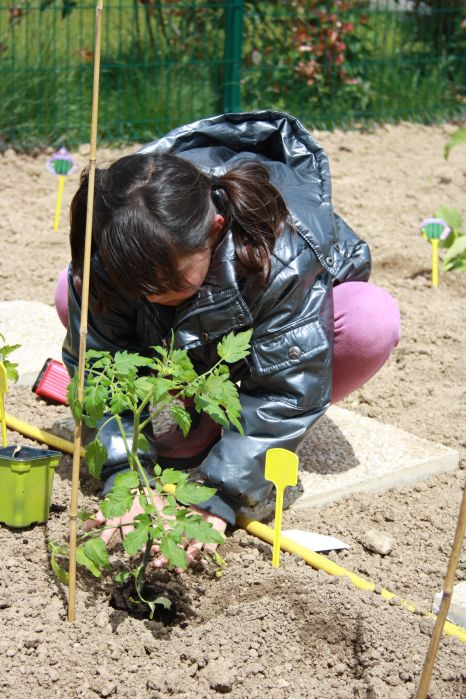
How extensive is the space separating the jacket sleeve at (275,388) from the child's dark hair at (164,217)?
0.30 ft

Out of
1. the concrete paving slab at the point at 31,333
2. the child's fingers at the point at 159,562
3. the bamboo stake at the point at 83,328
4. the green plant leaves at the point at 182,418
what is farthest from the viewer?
the concrete paving slab at the point at 31,333

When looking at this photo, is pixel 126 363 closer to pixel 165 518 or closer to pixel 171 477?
pixel 171 477

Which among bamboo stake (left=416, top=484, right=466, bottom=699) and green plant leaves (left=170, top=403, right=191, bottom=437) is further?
green plant leaves (left=170, top=403, right=191, bottom=437)

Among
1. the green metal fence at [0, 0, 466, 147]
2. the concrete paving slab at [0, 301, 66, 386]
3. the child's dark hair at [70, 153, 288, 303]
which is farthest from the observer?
the green metal fence at [0, 0, 466, 147]

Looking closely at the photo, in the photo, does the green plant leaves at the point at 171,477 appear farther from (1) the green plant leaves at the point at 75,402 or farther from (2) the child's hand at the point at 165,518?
(2) the child's hand at the point at 165,518

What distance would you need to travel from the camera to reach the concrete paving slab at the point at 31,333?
3.17m

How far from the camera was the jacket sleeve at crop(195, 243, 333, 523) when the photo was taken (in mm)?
2197

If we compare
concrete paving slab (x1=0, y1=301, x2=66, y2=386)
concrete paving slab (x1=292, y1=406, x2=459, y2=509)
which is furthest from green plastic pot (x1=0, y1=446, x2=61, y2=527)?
concrete paving slab (x1=0, y1=301, x2=66, y2=386)

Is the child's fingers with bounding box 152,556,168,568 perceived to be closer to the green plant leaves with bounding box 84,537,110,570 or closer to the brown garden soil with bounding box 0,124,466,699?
the brown garden soil with bounding box 0,124,466,699

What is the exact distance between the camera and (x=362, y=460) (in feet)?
8.75

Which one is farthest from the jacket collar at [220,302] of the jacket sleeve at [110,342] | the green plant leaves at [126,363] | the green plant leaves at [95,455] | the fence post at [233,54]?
the fence post at [233,54]

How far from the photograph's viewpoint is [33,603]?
6.41ft

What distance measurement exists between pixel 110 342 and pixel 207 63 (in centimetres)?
371

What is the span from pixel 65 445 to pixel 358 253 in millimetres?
946
